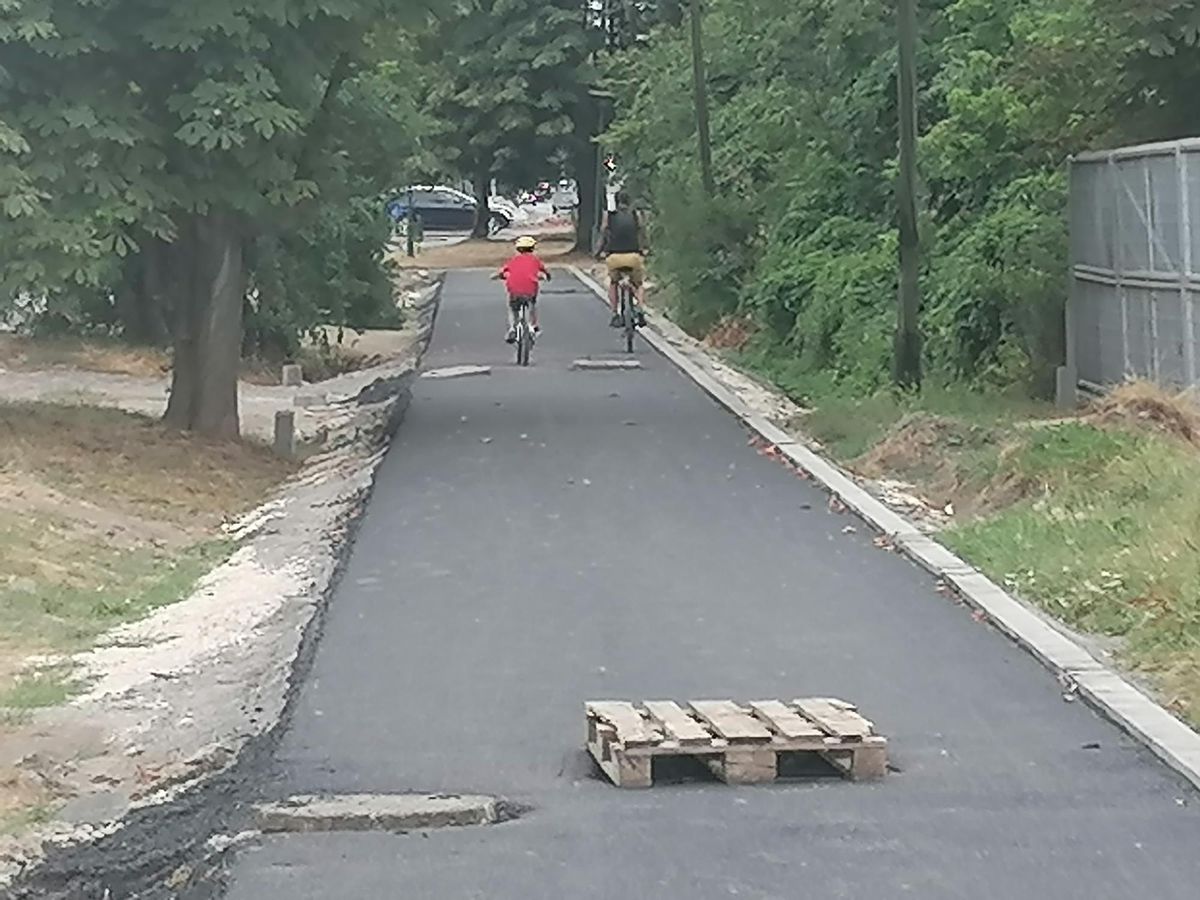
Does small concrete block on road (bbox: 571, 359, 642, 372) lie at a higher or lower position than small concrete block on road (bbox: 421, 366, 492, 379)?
lower

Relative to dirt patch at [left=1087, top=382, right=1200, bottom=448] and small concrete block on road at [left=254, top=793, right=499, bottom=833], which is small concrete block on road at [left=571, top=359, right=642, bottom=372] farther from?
small concrete block on road at [left=254, top=793, right=499, bottom=833]

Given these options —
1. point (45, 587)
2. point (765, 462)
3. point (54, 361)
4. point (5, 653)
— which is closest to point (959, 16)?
point (765, 462)

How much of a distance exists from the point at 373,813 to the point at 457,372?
839 inches

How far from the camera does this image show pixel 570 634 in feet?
37.4

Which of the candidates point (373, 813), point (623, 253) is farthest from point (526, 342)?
point (373, 813)

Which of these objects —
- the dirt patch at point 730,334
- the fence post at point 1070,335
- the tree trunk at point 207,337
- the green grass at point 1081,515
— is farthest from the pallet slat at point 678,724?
the dirt patch at point 730,334

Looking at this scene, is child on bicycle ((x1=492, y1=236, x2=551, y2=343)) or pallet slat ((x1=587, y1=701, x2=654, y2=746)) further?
child on bicycle ((x1=492, y1=236, x2=551, y2=343))

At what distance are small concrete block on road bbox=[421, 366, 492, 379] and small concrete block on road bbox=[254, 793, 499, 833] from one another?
20395 millimetres

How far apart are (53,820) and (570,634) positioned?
372 centimetres

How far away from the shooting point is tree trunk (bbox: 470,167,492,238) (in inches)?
2687

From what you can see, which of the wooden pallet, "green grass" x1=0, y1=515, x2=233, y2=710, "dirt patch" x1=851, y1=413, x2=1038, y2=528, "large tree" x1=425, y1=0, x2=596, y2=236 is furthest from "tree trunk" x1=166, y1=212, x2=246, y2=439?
"large tree" x1=425, y1=0, x2=596, y2=236

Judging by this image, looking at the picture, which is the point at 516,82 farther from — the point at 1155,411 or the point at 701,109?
the point at 1155,411

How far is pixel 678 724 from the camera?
8.66 meters

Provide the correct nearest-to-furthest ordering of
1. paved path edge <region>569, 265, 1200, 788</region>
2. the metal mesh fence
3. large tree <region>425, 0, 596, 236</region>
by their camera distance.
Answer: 1. paved path edge <region>569, 265, 1200, 788</region>
2. the metal mesh fence
3. large tree <region>425, 0, 596, 236</region>
